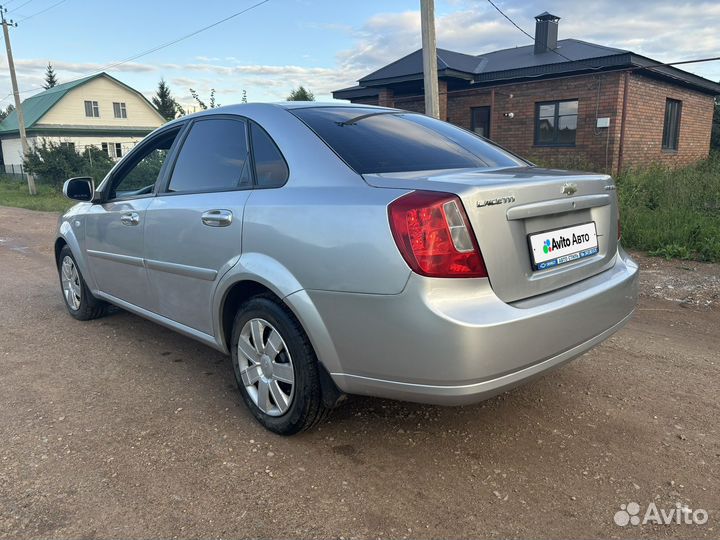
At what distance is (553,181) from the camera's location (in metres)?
2.49

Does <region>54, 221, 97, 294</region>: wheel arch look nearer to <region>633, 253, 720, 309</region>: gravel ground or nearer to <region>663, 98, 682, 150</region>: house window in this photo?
<region>633, 253, 720, 309</region>: gravel ground

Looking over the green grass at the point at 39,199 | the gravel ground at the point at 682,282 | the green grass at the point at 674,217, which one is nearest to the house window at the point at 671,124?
the green grass at the point at 674,217

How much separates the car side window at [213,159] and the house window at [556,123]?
14.2 m

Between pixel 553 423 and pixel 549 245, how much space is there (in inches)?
40.6

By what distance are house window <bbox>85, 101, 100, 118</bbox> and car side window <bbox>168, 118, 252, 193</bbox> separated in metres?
45.7

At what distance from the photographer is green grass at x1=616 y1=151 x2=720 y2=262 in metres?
6.52

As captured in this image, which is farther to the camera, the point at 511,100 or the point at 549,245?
the point at 511,100

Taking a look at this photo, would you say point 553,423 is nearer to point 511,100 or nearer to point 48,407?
point 48,407

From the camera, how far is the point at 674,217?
23.2 ft

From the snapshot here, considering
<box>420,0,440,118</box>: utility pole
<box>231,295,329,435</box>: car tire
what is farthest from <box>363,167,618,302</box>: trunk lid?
<box>420,0,440,118</box>: utility pole

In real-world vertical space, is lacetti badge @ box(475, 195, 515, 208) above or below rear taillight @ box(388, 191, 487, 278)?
above

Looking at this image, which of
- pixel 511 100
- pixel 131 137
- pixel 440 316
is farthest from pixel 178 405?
pixel 131 137

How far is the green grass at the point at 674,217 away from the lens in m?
6.52
